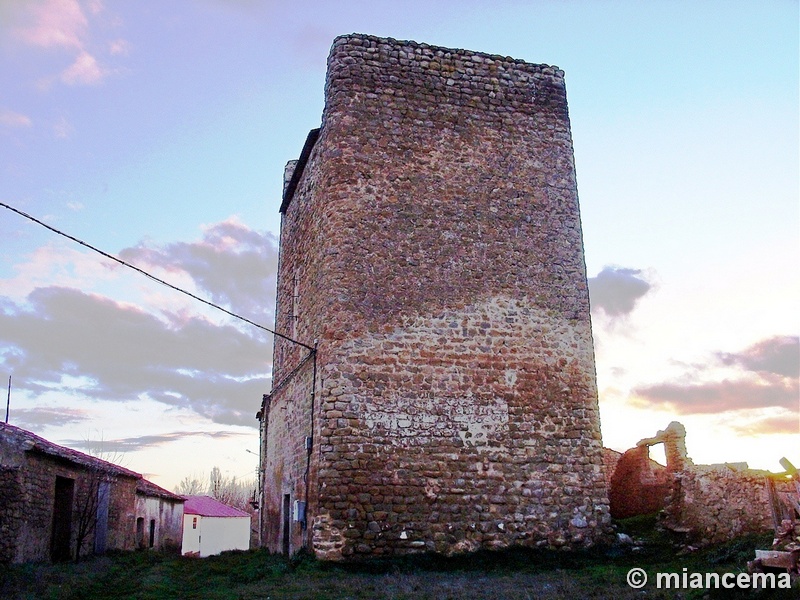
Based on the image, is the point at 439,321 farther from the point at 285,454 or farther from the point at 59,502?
the point at 59,502

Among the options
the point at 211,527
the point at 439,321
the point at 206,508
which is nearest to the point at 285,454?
the point at 439,321

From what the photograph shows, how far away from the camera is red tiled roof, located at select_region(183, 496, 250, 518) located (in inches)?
1748

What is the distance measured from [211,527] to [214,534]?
553 mm

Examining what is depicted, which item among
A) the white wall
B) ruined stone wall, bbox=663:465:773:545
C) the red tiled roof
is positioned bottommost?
the white wall

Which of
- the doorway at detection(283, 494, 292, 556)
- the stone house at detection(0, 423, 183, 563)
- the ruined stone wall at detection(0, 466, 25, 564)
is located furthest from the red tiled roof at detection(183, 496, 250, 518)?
the doorway at detection(283, 494, 292, 556)

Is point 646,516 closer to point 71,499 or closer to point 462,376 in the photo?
point 462,376

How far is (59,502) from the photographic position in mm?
16281

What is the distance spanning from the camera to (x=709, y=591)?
24.2 feet

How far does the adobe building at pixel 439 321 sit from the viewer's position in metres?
10.8

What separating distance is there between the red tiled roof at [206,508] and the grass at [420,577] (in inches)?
1330

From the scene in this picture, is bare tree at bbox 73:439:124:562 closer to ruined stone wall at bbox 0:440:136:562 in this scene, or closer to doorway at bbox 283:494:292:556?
ruined stone wall at bbox 0:440:136:562

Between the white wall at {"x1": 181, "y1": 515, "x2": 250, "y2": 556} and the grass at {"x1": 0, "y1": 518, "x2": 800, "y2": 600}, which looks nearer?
the grass at {"x1": 0, "y1": 518, "x2": 800, "y2": 600}

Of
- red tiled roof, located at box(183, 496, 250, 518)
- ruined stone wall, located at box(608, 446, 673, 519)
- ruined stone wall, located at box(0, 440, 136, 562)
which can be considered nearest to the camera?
ruined stone wall, located at box(0, 440, 136, 562)

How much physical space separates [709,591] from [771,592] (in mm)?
747
